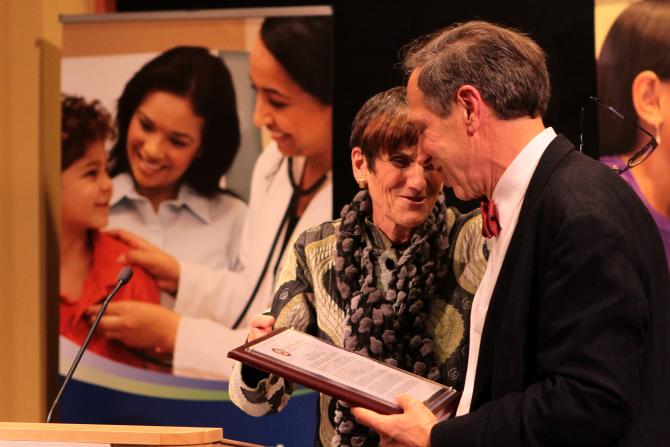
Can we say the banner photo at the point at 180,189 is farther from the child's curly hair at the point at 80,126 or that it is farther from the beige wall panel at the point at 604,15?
the beige wall panel at the point at 604,15

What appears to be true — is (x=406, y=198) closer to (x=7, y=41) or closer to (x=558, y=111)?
(x=558, y=111)

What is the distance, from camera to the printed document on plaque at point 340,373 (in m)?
1.65

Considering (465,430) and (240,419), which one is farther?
(240,419)

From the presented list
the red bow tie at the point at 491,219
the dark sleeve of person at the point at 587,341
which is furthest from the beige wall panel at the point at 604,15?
the dark sleeve of person at the point at 587,341

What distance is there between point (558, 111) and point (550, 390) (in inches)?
84.9

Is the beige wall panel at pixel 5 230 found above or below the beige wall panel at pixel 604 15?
below

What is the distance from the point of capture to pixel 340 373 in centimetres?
172

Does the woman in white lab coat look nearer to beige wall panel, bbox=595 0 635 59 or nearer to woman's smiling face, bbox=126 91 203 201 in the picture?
woman's smiling face, bbox=126 91 203 201

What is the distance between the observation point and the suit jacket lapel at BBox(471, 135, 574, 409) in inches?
59.8

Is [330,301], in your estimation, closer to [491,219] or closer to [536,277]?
[491,219]

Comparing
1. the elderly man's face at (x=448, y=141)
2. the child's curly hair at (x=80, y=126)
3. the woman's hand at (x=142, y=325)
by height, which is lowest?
the woman's hand at (x=142, y=325)

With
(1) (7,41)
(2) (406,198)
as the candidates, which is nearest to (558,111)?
(2) (406,198)

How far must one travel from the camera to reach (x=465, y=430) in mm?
1485

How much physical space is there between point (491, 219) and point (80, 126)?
102 inches
